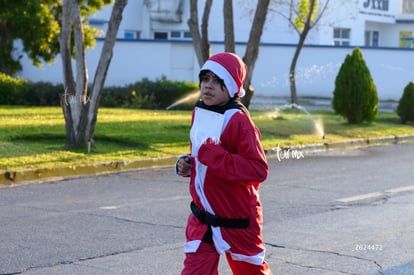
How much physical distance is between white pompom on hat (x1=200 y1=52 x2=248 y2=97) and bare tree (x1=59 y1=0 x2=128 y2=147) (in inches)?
416

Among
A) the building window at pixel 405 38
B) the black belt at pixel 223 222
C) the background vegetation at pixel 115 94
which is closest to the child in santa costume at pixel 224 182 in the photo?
the black belt at pixel 223 222

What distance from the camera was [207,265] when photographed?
4.77 meters

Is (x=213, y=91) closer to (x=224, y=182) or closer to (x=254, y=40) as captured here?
(x=224, y=182)

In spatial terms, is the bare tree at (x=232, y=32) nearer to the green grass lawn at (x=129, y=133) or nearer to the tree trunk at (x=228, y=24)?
the tree trunk at (x=228, y=24)

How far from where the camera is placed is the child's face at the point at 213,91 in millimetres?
4832

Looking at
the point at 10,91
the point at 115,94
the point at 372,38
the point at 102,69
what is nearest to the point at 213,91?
the point at 102,69

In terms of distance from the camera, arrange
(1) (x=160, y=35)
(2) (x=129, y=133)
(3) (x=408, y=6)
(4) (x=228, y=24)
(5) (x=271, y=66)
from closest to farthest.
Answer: (2) (x=129, y=133) < (4) (x=228, y=24) < (5) (x=271, y=66) < (1) (x=160, y=35) < (3) (x=408, y=6)

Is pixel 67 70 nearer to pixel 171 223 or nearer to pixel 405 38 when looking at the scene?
pixel 171 223

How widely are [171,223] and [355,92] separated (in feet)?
46.3

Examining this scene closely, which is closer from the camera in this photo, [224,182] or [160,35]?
[224,182]

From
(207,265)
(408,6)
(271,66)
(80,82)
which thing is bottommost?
(271,66)

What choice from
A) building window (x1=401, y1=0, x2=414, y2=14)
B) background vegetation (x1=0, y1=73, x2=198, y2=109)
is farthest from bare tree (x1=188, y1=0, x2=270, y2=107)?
building window (x1=401, y1=0, x2=414, y2=14)

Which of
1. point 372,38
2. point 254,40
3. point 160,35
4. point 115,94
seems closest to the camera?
point 254,40

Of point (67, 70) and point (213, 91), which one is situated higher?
point (213, 91)
